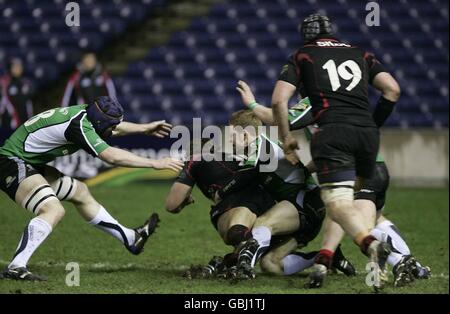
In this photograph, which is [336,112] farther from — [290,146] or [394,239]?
[394,239]

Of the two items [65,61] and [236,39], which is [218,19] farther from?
[65,61]

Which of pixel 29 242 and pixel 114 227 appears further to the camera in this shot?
pixel 114 227

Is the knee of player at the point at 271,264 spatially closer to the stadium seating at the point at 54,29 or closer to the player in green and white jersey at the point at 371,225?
the player in green and white jersey at the point at 371,225

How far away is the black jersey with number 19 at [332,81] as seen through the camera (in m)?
6.71

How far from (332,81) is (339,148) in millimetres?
520

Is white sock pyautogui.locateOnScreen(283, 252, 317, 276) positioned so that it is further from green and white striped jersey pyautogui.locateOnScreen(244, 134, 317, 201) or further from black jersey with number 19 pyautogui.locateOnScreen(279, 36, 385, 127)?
black jersey with number 19 pyautogui.locateOnScreen(279, 36, 385, 127)

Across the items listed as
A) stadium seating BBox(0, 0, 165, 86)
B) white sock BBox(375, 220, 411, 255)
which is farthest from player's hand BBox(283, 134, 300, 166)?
stadium seating BBox(0, 0, 165, 86)

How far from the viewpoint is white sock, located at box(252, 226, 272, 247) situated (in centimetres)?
731

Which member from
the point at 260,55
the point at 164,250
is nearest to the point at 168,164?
the point at 164,250

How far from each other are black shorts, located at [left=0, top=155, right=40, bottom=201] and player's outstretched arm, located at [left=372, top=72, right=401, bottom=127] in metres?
2.92

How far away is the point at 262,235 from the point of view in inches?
290

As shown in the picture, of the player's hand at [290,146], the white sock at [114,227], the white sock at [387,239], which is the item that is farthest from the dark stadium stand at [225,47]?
the player's hand at [290,146]

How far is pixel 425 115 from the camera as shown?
17.4 meters

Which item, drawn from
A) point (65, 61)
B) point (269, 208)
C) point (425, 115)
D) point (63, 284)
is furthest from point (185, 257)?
point (65, 61)
